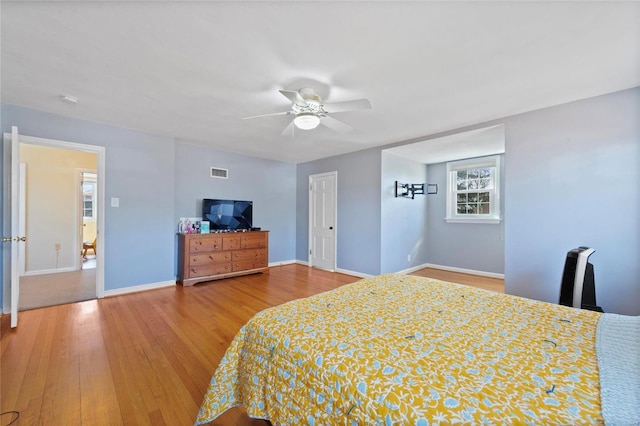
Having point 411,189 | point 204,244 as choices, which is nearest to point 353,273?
point 411,189

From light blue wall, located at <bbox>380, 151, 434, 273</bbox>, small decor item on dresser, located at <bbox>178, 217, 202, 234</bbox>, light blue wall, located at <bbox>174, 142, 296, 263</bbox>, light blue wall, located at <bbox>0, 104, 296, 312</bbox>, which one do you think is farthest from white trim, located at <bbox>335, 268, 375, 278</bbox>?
small decor item on dresser, located at <bbox>178, 217, 202, 234</bbox>

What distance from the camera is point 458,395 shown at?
0.80 metres

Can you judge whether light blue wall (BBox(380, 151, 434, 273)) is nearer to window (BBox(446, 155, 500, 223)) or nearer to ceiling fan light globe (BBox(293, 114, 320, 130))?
window (BBox(446, 155, 500, 223))

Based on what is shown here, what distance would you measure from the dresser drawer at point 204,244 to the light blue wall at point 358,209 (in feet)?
7.47

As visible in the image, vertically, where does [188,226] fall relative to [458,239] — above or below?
above

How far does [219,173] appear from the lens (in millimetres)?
4949

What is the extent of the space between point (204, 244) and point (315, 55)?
11.3ft

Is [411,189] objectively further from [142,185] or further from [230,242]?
[142,185]

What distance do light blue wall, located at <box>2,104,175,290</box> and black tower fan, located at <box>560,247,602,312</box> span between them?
193 inches

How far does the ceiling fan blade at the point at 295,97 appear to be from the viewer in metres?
2.12

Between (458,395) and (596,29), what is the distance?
2.40 metres

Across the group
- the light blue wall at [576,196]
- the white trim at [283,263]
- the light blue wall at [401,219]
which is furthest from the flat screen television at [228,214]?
the light blue wall at [576,196]

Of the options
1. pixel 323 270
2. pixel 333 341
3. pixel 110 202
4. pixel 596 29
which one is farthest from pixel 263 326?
pixel 323 270

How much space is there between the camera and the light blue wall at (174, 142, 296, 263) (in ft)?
14.9
